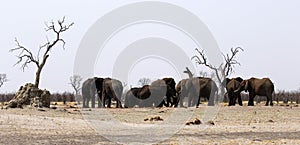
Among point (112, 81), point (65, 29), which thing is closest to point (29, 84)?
point (65, 29)

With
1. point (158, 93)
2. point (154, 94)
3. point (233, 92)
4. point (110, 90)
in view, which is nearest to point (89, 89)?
point (110, 90)

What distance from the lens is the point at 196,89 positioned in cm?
4978

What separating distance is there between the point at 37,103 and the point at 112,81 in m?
13.9

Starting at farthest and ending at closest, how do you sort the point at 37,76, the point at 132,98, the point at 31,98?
1. the point at 132,98
2. the point at 37,76
3. the point at 31,98

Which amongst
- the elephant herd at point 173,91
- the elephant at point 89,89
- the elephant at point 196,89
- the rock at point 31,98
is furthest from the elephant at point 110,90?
the rock at point 31,98

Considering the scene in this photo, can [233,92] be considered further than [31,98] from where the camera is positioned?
Yes

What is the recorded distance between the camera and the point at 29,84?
40.3m

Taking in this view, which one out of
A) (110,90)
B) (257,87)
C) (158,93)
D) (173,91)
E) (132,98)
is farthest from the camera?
(132,98)

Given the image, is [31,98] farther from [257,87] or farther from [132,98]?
[257,87]

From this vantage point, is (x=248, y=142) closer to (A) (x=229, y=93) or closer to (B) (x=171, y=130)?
(B) (x=171, y=130)

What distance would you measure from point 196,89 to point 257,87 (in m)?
5.39

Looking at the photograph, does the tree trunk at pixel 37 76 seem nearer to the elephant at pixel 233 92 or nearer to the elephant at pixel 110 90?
the elephant at pixel 110 90

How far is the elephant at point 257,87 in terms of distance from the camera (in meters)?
47.8

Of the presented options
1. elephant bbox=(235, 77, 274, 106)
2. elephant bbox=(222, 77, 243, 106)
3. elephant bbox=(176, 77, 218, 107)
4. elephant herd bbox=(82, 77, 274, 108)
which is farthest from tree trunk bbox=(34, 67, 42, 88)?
elephant bbox=(235, 77, 274, 106)
